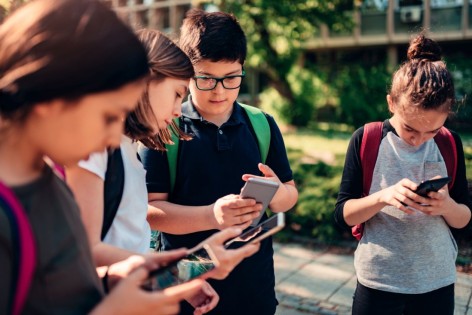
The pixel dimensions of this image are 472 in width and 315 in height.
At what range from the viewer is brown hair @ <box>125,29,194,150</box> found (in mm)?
1660

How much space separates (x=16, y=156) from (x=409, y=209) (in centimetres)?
156

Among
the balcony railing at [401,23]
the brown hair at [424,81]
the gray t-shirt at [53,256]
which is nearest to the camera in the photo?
the gray t-shirt at [53,256]

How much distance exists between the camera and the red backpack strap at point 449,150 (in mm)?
2152

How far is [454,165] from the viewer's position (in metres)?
2.15

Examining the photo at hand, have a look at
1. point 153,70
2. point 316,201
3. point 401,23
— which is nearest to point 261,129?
point 153,70

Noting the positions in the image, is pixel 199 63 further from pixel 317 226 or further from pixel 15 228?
pixel 317 226

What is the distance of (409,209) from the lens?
79.6 inches

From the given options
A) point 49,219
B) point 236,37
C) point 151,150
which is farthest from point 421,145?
point 49,219

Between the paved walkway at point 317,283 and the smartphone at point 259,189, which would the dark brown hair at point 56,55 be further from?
the paved walkway at point 317,283

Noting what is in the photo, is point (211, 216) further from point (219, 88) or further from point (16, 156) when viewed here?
point (16, 156)

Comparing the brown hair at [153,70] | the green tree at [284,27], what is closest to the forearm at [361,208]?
the brown hair at [153,70]

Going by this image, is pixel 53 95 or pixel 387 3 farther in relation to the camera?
pixel 387 3

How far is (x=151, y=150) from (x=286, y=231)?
14.3 feet

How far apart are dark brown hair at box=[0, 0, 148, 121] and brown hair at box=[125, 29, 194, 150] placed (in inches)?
26.6
